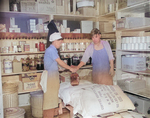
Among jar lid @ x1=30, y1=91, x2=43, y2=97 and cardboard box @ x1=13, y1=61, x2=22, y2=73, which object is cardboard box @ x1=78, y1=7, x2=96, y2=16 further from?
jar lid @ x1=30, y1=91, x2=43, y2=97

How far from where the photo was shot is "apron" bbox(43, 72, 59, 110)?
6.46ft

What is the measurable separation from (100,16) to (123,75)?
89 cm

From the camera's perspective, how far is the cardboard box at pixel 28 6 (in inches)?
85.7

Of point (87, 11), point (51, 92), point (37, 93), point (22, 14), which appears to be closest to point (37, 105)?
point (37, 93)

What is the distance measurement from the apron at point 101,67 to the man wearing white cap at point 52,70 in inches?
15.6

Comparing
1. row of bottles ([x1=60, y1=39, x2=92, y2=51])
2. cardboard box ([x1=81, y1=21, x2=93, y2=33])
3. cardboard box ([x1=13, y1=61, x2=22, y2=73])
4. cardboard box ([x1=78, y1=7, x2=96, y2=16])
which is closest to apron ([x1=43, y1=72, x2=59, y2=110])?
cardboard box ([x1=13, y1=61, x2=22, y2=73])

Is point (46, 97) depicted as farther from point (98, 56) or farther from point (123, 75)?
point (123, 75)

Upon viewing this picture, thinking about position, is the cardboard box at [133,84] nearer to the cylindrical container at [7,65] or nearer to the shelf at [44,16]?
the shelf at [44,16]

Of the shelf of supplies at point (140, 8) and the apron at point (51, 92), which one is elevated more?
the shelf of supplies at point (140, 8)

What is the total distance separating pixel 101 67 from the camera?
87.1 inches

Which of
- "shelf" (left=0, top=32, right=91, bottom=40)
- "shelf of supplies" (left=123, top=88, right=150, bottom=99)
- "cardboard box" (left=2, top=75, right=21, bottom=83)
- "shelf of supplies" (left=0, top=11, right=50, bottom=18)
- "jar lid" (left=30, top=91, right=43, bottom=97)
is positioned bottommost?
"jar lid" (left=30, top=91, right=43, bottom=97)

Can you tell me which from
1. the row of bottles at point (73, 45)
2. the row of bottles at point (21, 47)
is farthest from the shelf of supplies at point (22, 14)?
the row of bottles at point (73, 45)

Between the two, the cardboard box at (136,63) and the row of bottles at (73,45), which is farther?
the row of bottles at (73,45)

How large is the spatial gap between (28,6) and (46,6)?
0.73ft
